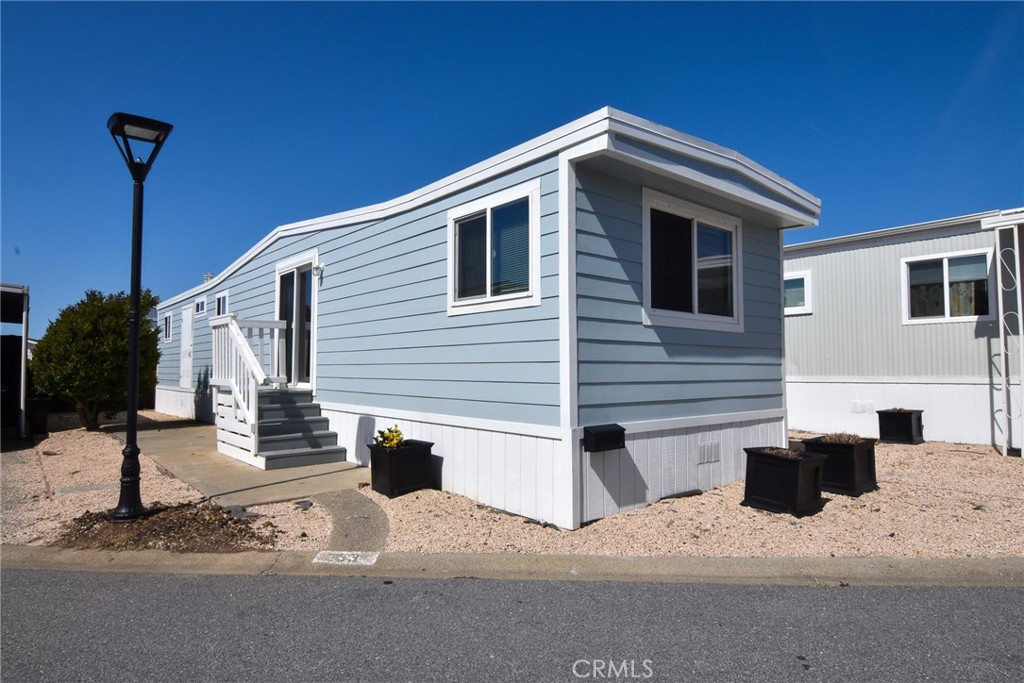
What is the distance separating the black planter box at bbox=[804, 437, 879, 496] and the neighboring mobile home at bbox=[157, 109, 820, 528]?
95 centimetres

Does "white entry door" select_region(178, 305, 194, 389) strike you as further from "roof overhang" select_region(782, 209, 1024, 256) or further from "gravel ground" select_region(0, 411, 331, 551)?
"roof overhang" select_region(782, 209, 1024, 256)

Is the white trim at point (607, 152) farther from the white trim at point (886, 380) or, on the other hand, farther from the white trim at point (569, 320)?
the white trim at point (886, 380)

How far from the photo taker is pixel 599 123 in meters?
4.99

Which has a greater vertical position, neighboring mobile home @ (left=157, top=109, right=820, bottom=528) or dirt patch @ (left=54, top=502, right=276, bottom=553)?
neighboring mobile home @ (left=157, top=109, right=820, bottom=528)

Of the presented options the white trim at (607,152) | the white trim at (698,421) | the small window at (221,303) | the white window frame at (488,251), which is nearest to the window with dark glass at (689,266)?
the white trim at (607,152)

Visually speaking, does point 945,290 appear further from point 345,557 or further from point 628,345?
point 345,557

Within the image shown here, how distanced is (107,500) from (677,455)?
5477mm

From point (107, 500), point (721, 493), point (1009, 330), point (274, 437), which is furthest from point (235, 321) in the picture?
point (1009, 330)

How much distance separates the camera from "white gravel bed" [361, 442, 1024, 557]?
4.67 m

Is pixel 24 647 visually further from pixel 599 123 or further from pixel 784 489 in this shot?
pixel 784 489

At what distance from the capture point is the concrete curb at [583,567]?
4.18 meters
